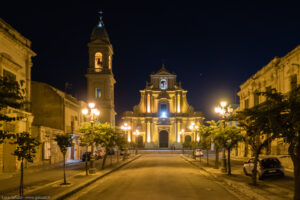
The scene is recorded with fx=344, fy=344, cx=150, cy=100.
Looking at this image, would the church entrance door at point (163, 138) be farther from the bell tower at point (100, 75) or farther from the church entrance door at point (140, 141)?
the bell tower at point (100, 75)

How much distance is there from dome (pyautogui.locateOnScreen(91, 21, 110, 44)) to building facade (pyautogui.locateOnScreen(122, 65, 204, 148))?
1518cm

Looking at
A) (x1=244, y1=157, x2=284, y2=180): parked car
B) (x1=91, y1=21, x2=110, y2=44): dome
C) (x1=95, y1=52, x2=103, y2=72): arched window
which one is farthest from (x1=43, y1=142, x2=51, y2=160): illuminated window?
(x1=91, y1=21, x2=110, y2=44): dome

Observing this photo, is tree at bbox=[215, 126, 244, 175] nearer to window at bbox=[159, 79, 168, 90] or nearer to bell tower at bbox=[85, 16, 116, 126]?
bell tower at bbox=[85, 16, 116, 126]

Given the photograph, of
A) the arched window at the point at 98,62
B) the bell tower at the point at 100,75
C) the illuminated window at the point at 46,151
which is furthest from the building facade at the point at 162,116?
the illuminated window at the point at 46,151

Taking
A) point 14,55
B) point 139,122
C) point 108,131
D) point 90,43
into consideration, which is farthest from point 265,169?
point 139,122

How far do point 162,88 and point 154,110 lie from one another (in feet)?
17.0

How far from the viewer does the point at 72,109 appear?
43594 mm

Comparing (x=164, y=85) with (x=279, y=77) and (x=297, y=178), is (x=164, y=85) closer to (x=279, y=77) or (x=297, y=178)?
(x=279, y=77)

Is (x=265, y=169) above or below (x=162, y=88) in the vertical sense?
below

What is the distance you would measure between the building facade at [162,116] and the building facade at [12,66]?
150ft

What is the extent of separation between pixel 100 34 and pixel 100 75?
791 cm

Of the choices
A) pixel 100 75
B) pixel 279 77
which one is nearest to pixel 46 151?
pixel 279 77

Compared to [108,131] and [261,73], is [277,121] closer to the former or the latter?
[108,131]

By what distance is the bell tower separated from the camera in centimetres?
6475
